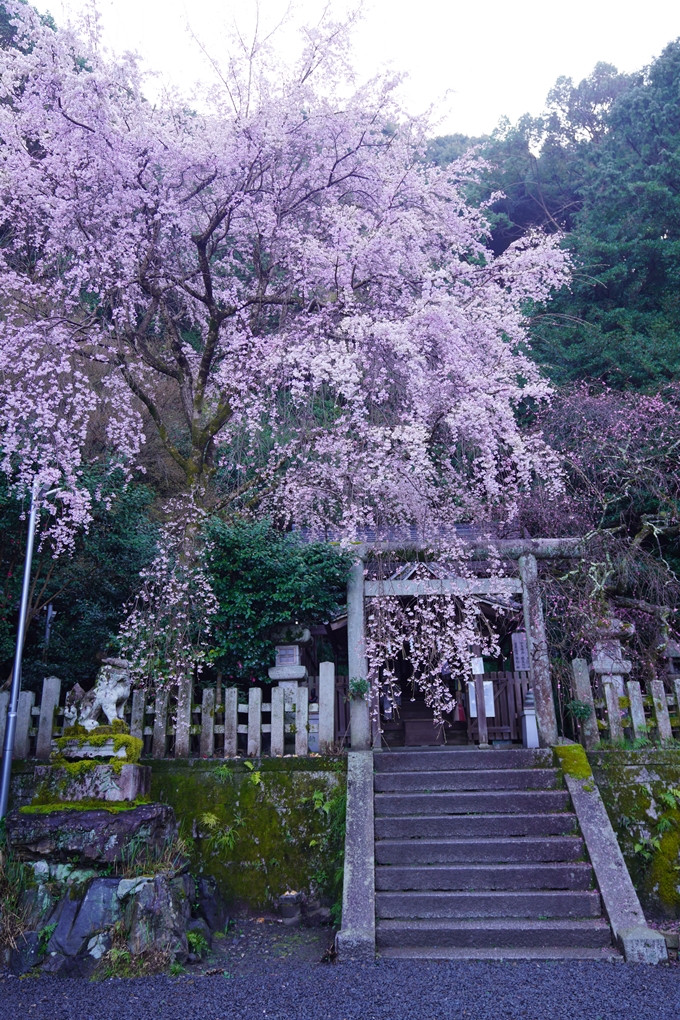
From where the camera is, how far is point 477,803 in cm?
606

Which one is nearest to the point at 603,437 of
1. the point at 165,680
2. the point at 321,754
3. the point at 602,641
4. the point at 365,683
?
the point at 602,641

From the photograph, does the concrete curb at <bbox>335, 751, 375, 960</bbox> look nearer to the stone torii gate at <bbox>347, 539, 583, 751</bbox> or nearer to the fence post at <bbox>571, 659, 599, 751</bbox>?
the stone torii gate at <bbox>347, 539, 583, 751</bbox>

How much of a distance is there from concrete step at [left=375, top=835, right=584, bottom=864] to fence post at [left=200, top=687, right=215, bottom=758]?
1926 millimetres

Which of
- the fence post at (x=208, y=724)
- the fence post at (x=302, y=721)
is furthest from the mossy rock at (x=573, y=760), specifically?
the fence post at (x=208, y=724)

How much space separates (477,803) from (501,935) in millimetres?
1259

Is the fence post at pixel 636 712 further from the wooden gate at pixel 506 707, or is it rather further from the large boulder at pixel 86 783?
the large boulder at pixel 86 783

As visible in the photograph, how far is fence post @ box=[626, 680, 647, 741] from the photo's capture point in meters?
6.78

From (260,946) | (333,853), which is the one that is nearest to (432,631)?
(333,853)

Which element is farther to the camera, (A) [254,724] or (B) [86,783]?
(A) [254,724]

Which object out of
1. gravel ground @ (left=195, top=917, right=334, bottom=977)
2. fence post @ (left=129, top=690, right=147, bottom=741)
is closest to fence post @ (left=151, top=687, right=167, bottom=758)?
fence post @ (left=129, top=690, right=147, bottom=741)

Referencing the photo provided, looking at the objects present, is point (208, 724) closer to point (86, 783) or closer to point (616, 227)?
point (86, 783)

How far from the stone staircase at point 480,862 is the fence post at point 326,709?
1.75 feet

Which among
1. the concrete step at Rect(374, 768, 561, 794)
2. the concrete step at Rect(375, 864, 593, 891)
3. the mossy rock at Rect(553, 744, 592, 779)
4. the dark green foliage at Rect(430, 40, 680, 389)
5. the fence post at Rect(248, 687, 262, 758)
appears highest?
the dark green foliage at Rect(430, 40, 680, 389)

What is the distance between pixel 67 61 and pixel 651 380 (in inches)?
423
